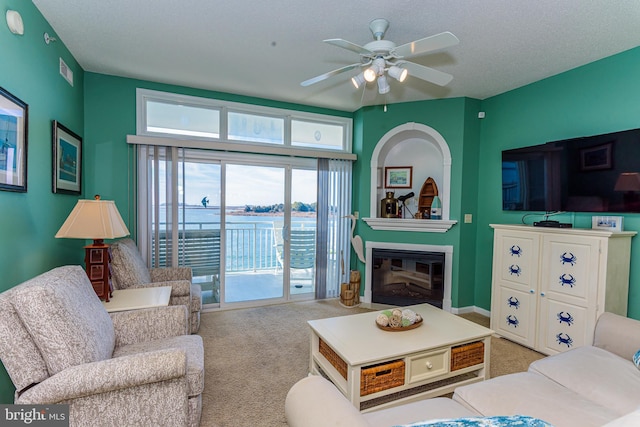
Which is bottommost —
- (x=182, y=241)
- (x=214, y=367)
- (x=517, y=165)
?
(x=214, y=367)

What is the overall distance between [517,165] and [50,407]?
13.6 ft

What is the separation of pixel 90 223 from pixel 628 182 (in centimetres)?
425

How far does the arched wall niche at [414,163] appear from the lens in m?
4.04

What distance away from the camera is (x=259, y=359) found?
2736 mm

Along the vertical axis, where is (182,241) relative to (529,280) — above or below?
above

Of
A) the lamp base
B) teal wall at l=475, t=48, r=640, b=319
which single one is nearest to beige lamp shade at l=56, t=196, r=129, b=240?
the lamp base

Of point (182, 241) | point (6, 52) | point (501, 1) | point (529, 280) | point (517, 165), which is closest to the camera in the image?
point (6, 52)

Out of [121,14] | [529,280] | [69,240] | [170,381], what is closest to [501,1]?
[529,280]

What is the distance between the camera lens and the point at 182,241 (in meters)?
3.73

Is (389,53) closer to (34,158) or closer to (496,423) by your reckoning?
(496,423)

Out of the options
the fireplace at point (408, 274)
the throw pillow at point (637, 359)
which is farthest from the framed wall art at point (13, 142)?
the throw pillow at point (637, 359)

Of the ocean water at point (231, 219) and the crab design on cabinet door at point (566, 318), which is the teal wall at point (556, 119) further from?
the ocean water at point (231, 219)

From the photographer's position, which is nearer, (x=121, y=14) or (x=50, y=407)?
(x=50, y=407)

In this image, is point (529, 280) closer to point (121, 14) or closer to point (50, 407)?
point (50, 407)
